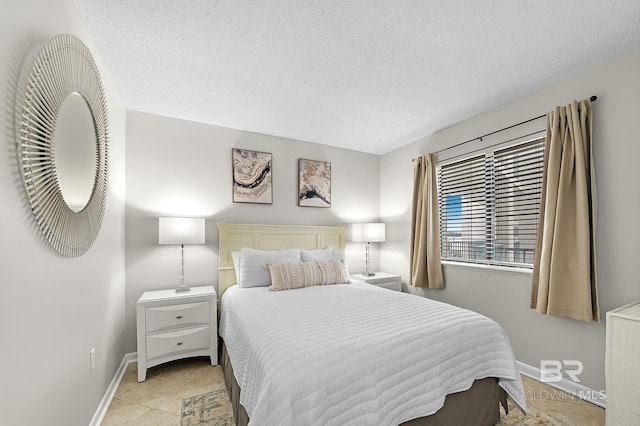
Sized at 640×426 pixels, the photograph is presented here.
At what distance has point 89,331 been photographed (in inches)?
70.9

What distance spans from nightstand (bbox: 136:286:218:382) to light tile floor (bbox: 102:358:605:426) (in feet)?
0.48

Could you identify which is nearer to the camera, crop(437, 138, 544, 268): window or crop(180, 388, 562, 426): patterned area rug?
crop(180, 388, 562, 426): patterned area rug

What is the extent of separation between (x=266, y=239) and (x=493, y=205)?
256 cm

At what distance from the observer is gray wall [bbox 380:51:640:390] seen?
6.58 feet

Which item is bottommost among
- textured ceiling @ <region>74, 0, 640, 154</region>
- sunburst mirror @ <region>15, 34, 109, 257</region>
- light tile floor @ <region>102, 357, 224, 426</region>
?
light tile floor @ <region>102, 357, 224, 426</region>

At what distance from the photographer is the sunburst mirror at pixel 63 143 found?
1.15 meters

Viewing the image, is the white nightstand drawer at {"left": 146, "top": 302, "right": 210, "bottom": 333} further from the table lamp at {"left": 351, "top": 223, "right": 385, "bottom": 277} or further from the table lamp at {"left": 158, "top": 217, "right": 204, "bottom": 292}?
the table lamp at {"left": 351, "top": 223, "right": 385, "bottom": 277}

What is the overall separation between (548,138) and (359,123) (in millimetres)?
1781

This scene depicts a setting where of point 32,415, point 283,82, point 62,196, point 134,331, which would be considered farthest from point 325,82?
point 134,331

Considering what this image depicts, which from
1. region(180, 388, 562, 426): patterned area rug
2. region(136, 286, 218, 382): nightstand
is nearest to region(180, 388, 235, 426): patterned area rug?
region(180, 388, 562, 426): patterned area rug

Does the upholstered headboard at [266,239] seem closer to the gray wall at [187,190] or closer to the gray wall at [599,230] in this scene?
the gray wall at [187,190]

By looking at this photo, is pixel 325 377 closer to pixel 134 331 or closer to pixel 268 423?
pixel 268 423

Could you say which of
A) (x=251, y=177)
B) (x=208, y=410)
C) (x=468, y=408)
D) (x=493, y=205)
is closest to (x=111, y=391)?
(x=208, y=410)

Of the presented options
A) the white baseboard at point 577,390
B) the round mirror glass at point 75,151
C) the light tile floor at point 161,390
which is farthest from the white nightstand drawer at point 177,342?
the white baseboard at point 577,390
